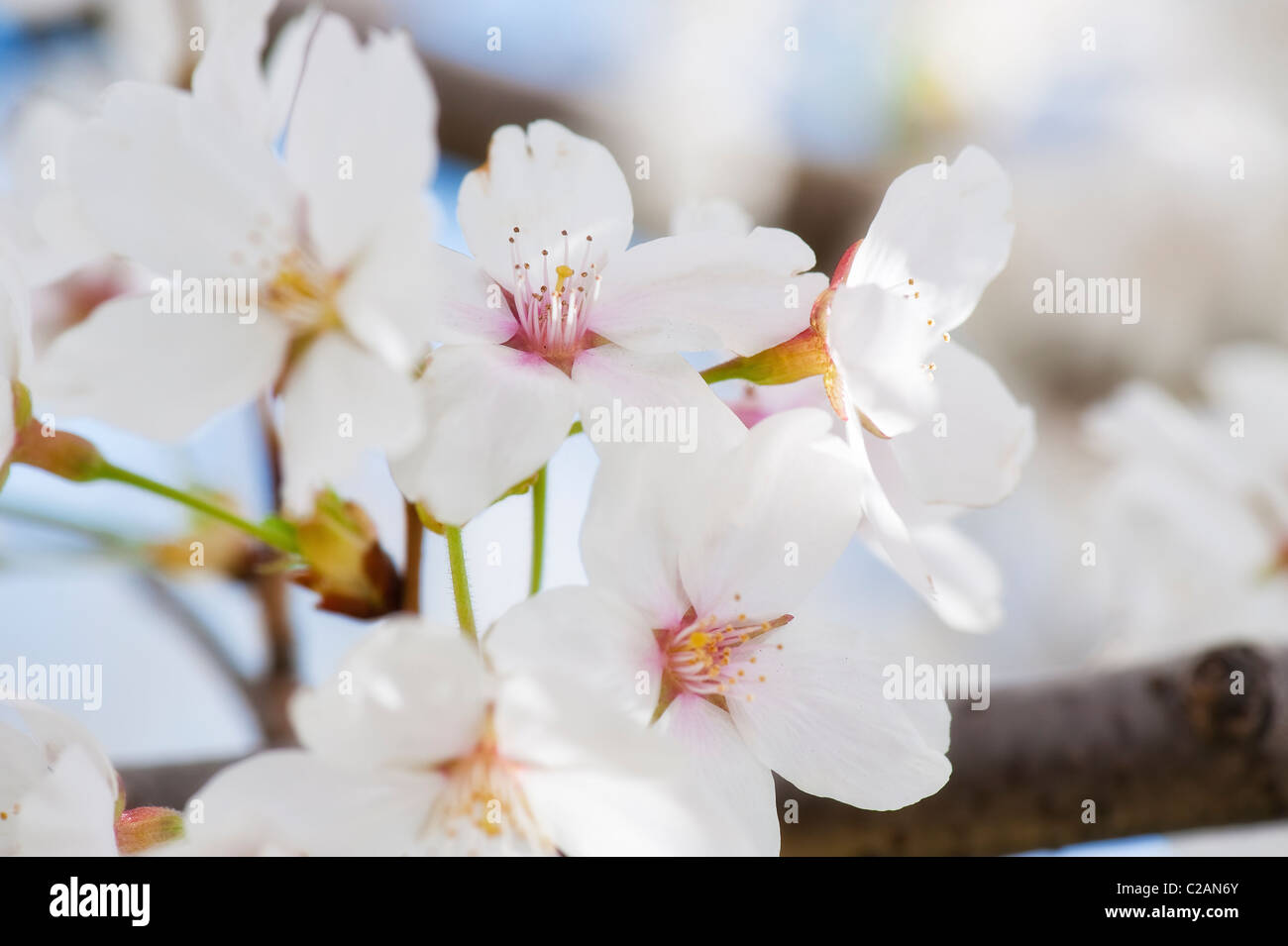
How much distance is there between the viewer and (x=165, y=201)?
0.38 meters

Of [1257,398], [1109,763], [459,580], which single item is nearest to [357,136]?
[459,580]

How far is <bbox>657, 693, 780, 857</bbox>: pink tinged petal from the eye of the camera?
0.41 metres

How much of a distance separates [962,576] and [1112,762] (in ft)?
0.87

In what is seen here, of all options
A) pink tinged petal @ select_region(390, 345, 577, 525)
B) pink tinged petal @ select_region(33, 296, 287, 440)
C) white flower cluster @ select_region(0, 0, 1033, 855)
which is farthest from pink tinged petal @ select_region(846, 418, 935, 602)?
pink tinged petal @ select_region(33, 296, 287, 440)

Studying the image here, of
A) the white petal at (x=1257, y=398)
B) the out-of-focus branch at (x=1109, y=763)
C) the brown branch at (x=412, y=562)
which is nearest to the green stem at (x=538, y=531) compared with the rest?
the brown branch at (x=412, y=562)

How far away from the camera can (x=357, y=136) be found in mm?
344

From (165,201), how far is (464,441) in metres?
0.13

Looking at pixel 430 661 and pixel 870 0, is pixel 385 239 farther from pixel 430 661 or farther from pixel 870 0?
pixel 870 0

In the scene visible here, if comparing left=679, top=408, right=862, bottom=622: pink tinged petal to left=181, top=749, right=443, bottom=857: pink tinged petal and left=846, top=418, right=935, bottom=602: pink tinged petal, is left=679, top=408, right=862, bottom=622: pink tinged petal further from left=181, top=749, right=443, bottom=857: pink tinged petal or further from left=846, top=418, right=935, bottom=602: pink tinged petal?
left=181, top=749, right=443, bottom=857: pink tinged petal

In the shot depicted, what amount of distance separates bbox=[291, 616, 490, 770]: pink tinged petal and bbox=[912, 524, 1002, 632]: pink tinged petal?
10.5 inches

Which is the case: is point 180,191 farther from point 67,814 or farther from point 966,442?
point 966,442

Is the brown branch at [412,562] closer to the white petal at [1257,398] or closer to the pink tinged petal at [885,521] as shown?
the pink tinged petal at [885,521]

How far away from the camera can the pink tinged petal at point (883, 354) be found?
419 millimetres

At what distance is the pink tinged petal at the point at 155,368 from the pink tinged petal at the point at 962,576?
1.08 ft
